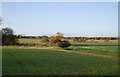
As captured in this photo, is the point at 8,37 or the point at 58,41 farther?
the point at 58,41

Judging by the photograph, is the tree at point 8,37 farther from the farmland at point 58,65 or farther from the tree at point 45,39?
the farmland at point 58,65

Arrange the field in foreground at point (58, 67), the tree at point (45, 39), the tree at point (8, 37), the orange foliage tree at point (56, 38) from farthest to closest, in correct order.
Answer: the tree at point (45, 39), the orange foliage tree at point (56, 38), the tree at point (8, 37), the field in foreground at point (58, 67)

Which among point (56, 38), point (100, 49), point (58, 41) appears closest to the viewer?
point (100, 49)

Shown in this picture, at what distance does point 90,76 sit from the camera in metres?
16.4

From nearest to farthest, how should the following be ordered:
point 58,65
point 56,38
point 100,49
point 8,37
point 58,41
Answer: point 58,65 < point 100,49 < point 8,37 < point 58,41 < point 56,38

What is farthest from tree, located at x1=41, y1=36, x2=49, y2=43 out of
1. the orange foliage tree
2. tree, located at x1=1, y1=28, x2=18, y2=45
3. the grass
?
the grass

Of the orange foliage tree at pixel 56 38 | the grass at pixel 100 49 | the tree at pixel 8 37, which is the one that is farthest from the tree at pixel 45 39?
the grass at pixel 100 49

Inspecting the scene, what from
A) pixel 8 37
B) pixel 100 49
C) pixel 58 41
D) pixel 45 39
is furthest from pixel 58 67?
pixel 45 39

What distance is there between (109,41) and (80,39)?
13.9m

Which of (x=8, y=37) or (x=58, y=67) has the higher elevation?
(x=8, y=37)

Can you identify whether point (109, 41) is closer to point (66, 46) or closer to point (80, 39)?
point (80, 39)

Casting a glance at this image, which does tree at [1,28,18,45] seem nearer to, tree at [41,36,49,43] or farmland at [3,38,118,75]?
tree at [41,36,49,43]

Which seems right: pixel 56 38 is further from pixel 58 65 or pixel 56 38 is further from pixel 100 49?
pixel 58 65

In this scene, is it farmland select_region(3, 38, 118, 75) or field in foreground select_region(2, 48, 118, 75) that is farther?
farmland select_region(3, 38, 118, 75)
